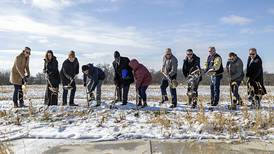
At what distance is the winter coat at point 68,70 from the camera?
12.2 m

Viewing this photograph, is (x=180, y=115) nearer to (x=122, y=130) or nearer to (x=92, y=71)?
(x=122, y=130)

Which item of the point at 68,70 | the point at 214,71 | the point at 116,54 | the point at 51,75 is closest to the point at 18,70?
the point at 51,75

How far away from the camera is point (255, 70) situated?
11430 millimetres

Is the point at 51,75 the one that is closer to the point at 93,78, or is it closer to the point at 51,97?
the point at 51,97

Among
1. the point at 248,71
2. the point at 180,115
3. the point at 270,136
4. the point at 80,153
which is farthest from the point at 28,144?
the point at 248,71

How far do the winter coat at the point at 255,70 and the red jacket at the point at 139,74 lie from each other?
2955mm

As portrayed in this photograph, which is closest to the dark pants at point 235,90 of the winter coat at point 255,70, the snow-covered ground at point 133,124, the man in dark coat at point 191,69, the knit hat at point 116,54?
the winter coat at point 255,70

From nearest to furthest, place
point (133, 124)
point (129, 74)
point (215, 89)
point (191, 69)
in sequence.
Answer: point (133, 124)
point (215, 89)
point (191, 69)
point (129, 74)

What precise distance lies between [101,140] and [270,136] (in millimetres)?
3502

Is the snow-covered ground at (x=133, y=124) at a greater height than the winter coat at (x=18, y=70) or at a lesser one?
lesser

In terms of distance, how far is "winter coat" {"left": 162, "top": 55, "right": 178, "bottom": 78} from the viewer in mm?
12141

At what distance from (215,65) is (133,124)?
12.0ft

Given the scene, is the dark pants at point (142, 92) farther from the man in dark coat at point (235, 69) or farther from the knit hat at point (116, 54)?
the man in dark coat at point (235, 69)

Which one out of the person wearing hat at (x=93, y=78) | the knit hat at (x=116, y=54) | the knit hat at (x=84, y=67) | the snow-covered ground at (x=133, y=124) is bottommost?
the snow-covered ground at (x=133, y=124)
